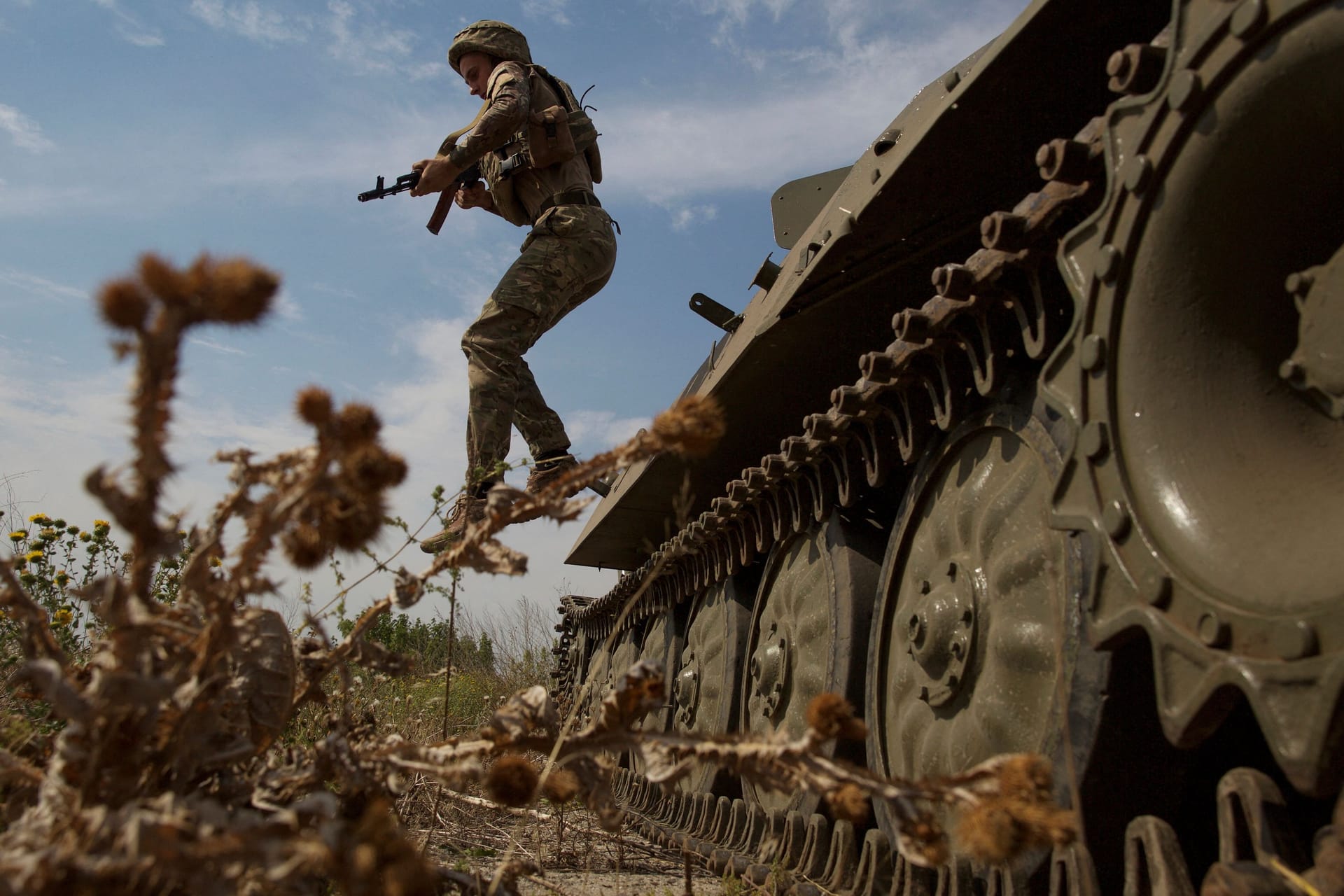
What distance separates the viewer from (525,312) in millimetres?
5852

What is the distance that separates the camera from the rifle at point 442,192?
6789 mm

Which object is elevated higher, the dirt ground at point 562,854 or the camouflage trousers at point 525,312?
the camouflage trousers at point 525,312

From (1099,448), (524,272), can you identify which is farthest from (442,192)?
(1099,448)

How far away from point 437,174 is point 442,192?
2.73ft

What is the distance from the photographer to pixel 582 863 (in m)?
3.89

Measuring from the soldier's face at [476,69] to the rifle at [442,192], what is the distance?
17.7 inches

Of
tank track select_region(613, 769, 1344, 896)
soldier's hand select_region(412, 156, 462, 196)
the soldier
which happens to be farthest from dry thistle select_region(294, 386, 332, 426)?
soldier's hand select_region(412, 156, 462, 196)

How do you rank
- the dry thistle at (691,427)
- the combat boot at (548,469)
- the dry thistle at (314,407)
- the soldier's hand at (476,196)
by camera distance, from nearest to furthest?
1. the dry thistle at (314,407)
2. the dry thistle at (691,427)
3. the combat boot at (548,469)
4. the soldier's hand at (476,196)

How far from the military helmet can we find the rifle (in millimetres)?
629

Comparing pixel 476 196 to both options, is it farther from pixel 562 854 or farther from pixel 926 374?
pixel 926 374

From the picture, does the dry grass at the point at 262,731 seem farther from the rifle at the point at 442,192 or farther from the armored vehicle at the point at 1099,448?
the rifle at the point at 442,192

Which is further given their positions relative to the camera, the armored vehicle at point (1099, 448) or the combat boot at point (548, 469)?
the combat boot at point (548, 469)

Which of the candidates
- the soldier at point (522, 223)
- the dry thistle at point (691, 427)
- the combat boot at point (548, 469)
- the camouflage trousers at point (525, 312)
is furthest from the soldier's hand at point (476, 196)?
the dry thistle at point (691, 427)

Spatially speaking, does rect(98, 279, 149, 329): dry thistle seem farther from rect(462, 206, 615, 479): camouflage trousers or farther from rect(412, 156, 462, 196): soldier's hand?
rect(412, 156, 462, 196): soldier's hand
